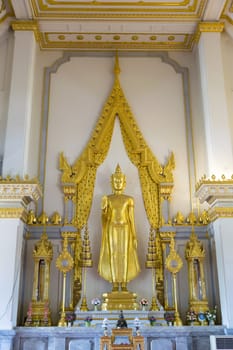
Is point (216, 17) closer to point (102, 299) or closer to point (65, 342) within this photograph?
point (102, 299)

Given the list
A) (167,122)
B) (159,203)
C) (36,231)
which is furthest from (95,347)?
(167,122)

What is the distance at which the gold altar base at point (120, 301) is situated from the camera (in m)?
6.39

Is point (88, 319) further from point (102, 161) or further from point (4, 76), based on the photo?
point (4, 76)

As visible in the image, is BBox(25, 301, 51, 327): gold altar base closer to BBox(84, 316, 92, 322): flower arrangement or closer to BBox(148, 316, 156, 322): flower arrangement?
BBox(84, 316, 92, 322): flower arrangement

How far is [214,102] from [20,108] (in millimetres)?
3221

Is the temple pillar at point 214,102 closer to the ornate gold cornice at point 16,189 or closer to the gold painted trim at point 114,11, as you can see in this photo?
the gold painted trim at point 114,11

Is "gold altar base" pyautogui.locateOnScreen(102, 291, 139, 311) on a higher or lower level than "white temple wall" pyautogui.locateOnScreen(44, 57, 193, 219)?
lower

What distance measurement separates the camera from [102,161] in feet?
25.3

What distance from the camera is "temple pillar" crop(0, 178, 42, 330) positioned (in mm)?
6129

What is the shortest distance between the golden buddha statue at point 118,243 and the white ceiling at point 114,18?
3.15m

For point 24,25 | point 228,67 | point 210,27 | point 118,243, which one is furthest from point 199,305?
point 24,25

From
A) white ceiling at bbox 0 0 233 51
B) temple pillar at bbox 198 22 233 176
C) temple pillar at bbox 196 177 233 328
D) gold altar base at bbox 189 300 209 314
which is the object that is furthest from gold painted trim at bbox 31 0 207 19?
gold altar base at bbox 189 300 209 314

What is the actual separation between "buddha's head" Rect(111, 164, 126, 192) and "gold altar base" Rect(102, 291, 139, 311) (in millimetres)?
1676

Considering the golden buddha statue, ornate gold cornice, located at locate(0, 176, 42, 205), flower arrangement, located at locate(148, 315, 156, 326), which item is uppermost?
ornate gold cornice, located at locate(0, 176, 42, 205)
